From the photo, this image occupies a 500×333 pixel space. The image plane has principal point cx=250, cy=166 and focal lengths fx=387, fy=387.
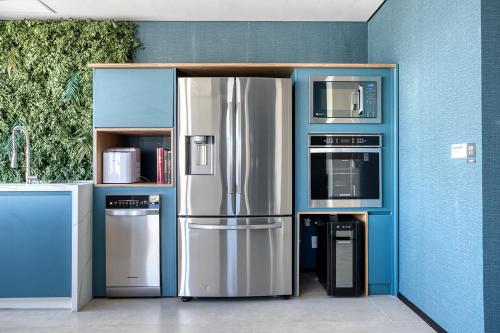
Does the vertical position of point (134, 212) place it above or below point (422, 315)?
above

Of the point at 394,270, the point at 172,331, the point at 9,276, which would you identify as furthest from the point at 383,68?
the point at 9,276

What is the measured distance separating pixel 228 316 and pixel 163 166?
129 centimetres

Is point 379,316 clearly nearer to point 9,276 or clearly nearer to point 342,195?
point 342,195

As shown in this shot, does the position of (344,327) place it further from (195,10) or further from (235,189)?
(195,10)

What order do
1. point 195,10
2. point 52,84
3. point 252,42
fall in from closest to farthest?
point 195,10, point 52,84, point 252,42

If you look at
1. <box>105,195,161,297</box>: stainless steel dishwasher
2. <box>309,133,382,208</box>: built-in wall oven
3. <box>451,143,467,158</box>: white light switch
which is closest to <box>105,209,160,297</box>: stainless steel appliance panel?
<box>105,195,161,297</box>: stainless steel dishwasher

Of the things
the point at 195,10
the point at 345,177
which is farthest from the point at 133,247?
the point at 195,10

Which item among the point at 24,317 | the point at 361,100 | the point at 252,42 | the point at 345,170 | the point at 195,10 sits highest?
the point at 195,10

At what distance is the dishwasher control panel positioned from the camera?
3.11 meters

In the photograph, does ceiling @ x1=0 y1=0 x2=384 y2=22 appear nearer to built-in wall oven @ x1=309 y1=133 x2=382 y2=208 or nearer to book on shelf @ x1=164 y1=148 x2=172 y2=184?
built-in wall oven @ x1=309 y1=133 x2=382 y2=208

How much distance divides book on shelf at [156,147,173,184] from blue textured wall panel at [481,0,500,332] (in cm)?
224

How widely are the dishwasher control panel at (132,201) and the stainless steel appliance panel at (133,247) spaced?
0.03 m

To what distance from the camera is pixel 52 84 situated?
146 inches

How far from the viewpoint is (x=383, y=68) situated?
317 cm
